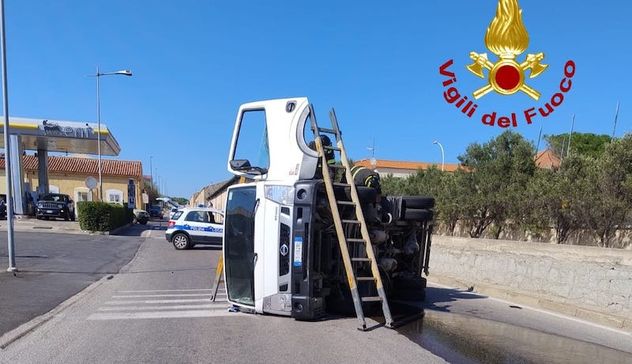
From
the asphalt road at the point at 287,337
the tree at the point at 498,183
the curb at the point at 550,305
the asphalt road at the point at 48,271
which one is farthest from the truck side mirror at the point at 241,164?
the tree at the point at 498,183

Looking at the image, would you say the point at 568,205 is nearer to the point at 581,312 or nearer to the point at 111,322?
the point at 581,312

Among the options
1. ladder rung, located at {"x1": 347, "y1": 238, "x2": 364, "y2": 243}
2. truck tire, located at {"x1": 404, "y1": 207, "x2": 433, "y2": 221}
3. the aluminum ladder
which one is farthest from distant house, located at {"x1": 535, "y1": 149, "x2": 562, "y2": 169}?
ladder rung, located at {"x1": 347, "y1": 238, "x2": 364, "y2": 243}

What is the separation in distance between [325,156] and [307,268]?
173 cm

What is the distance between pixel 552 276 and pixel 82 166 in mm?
60427

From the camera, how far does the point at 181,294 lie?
9.54 metres

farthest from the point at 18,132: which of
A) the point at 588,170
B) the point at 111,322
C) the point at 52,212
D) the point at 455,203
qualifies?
the point at 588,170

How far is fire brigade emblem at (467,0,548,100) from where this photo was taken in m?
12.3

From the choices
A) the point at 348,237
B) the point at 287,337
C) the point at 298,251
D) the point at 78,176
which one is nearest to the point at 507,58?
the point at 348,237

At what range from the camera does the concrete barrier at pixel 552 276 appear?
7.98 m

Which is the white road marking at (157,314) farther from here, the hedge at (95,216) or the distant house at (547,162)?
the hedge at (95,216)

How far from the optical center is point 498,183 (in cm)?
1823

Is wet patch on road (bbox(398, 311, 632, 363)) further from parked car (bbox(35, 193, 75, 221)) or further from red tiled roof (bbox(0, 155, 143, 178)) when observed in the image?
red tiled roof (bbox(0, 155, 143, 178))

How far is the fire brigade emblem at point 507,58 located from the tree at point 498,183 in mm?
4921

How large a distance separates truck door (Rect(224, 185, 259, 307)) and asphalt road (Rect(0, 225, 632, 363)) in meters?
0.38
